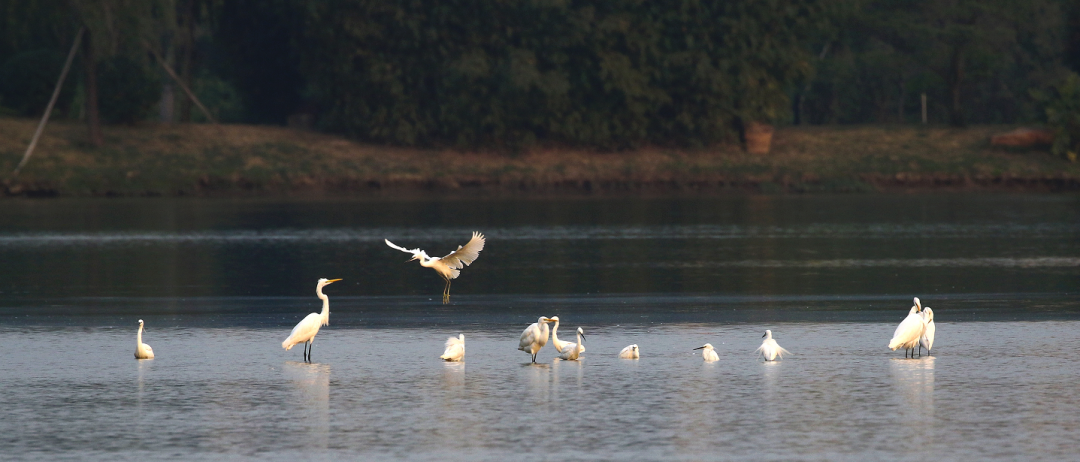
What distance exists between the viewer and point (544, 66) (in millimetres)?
63969

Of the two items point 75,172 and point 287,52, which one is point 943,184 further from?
point 75,172

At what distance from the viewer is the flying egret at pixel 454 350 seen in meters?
14.1

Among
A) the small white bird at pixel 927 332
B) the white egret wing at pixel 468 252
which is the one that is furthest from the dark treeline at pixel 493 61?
the small white bird at pixel 927 332

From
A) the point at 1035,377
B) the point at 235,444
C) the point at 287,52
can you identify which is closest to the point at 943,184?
the point at 287,52

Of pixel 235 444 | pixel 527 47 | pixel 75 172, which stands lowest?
pixel 235 444

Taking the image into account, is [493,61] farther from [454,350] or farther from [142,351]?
[454,350]

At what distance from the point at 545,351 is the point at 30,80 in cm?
5018

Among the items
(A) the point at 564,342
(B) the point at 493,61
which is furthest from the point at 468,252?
(B) the point at 493,61

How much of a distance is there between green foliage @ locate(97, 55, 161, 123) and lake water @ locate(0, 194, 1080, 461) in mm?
28339

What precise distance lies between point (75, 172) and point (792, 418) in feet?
156

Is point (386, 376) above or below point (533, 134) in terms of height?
below

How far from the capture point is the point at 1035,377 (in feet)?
43.3

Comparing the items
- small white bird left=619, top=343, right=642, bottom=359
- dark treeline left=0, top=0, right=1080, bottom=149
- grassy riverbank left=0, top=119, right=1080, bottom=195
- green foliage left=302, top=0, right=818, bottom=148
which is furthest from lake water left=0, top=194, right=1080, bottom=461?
green foliage left=302, top=0, right=818, bottom=148

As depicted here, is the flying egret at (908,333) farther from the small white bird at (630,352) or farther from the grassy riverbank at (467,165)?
the grassy riverbank at (467,165)
